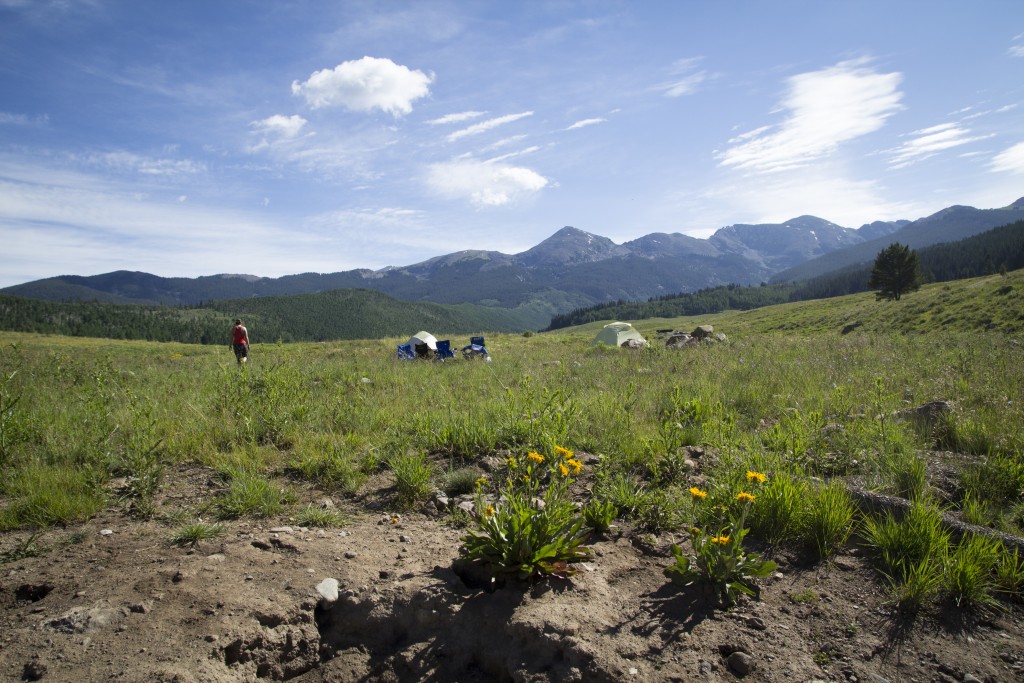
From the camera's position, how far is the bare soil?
8.75ft

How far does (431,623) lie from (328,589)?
778mm

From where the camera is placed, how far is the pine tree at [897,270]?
68.8 metres

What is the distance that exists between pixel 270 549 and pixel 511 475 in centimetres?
235

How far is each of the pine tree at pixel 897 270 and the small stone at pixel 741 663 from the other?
84.8m

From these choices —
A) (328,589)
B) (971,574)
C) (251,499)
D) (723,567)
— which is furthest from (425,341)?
(971,574)

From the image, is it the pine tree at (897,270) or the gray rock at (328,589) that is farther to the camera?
→ the pine tree at (897,270)

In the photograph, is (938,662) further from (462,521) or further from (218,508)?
(218,508)

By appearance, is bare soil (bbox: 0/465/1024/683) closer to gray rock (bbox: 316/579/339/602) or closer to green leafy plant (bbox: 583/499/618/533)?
gray rock (bbox: 316/579/339/602)

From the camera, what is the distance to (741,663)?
8.59 feet

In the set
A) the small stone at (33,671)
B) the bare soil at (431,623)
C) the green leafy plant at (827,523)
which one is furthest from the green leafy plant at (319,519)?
the green leafy plant at (827,523)

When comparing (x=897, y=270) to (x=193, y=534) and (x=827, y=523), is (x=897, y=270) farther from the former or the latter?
(x=193, y=534)

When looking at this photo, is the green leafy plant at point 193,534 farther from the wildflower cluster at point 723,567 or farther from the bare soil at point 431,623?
the wildflower cluster at point 723,567

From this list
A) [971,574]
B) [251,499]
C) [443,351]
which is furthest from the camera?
[443,351]

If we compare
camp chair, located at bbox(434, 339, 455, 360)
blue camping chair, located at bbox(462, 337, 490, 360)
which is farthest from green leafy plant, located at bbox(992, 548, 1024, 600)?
camp chair, located at bbox(434, 339, 455, 360)
